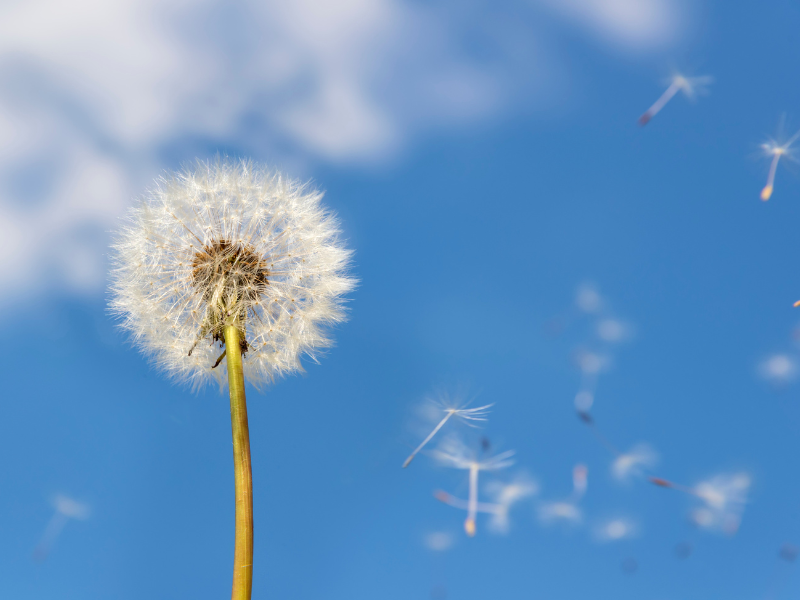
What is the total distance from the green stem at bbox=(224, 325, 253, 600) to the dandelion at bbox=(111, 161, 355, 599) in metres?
0.82

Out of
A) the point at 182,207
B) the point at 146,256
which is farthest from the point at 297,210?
the point at 146,256

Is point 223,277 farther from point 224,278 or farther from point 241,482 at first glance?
point 241,482

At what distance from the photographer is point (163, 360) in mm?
9266

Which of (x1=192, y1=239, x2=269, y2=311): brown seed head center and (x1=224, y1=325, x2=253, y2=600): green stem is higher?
(x1=192, y1=239, x2=269, y2=311): brown seed head center

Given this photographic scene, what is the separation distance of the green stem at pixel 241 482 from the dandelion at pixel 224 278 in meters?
0.82

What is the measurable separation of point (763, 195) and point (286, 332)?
6.64 m

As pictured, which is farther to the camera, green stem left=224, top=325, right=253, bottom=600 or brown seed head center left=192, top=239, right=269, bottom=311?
brown seed head center left=192, top=239, right=269, bottom=311

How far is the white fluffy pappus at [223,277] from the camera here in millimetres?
9211

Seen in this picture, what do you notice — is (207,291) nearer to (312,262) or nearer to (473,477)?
(312,262)

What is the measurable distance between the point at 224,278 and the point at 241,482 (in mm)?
3205

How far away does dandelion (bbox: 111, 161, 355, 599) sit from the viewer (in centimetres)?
919

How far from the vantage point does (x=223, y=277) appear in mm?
9102

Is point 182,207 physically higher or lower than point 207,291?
higher

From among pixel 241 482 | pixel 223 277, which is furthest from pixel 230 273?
pixel 241 482
